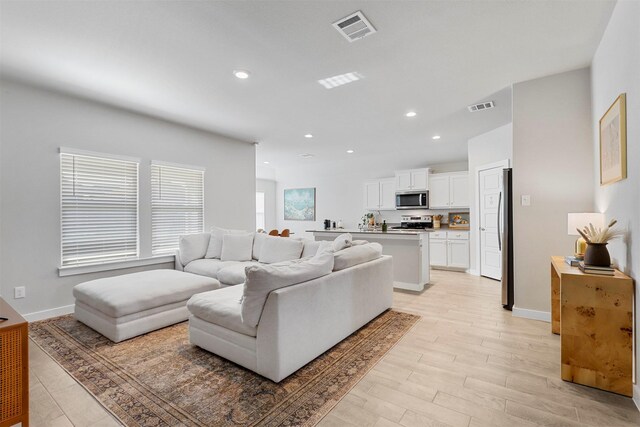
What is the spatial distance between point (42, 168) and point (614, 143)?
568cm

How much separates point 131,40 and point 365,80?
2.28 metres

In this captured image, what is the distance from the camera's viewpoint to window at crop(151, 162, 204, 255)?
15.0 ft

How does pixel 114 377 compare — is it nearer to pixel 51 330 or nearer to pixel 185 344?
pixel 185 344

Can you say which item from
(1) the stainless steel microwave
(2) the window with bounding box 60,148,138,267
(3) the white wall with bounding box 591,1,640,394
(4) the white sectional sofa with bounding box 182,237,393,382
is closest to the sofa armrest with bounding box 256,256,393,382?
(4) the white sectional sofa with bounding box 182,237,393,382

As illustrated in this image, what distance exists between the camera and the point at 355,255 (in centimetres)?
310

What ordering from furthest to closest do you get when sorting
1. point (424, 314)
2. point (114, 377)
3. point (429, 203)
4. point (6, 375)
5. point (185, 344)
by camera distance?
point (429, 203) < point (424, 314) < point (185, 344) < point (114, 377) < point (6, 375)

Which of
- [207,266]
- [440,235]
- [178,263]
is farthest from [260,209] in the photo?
[440,235]

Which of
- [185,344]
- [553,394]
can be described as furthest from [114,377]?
[553,394]

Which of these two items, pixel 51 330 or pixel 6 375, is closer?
pixel 6 375

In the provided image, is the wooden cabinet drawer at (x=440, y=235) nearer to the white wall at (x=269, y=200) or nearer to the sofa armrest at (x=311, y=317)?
the sofa armrest at (x=311, y=317)

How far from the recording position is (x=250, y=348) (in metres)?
2.19

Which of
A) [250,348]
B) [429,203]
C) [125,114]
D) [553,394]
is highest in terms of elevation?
[125,114]

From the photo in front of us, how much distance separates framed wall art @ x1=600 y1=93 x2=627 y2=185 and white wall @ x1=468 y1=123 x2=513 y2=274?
2.48 m

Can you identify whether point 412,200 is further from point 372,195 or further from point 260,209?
point 260,209
